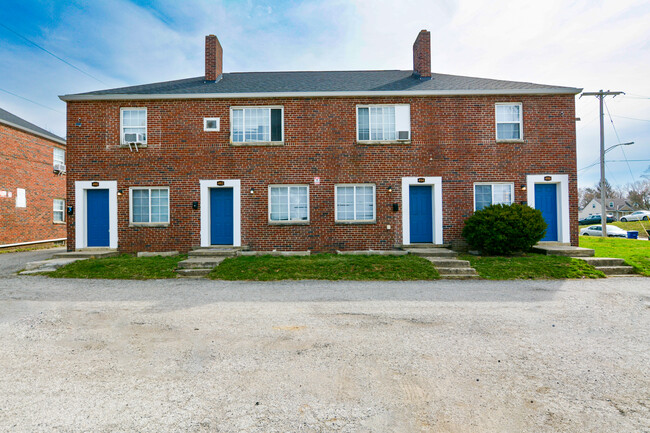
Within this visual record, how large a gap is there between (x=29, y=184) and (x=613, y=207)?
94.6m

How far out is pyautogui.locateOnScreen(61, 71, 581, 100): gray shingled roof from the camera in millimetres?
12789

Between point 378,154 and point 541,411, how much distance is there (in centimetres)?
1077

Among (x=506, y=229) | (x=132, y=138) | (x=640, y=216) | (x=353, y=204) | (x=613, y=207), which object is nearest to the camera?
(x=506, y=229)

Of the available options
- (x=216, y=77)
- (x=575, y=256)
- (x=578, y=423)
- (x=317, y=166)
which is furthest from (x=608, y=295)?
(x=216, y=77)

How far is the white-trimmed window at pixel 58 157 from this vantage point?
2049cm

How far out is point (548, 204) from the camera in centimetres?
1302

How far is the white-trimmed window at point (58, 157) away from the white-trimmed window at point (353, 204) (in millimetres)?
18642

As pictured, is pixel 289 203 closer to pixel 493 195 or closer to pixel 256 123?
pixel 256 123

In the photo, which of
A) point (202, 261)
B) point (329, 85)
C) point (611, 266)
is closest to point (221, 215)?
point (202, 261)

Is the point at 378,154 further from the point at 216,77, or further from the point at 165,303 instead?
the point at 165,303

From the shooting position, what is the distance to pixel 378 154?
42.3ft

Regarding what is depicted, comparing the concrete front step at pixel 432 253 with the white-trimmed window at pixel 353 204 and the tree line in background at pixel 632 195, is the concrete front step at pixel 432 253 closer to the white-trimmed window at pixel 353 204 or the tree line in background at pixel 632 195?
the white-trimmed window at pixel 353 204

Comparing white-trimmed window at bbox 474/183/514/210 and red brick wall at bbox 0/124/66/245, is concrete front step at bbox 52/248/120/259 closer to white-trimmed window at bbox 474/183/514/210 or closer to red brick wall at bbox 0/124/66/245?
red brick wall at bbox 0/124/66/245

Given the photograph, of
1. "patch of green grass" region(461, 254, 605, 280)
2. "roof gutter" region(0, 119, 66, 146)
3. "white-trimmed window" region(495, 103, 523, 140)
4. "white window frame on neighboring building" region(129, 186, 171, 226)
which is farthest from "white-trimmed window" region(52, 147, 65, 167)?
"white-trimmed window" region(495, 103, 523, 140)
